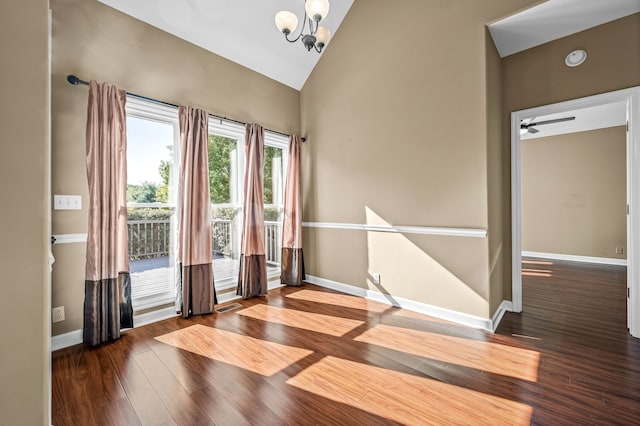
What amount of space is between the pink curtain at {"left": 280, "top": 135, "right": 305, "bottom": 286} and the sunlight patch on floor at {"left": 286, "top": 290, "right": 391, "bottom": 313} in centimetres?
39

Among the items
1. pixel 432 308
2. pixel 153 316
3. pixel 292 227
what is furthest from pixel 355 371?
pixel 292 227

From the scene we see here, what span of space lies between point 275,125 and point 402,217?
7.43 feet

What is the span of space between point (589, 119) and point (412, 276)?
494 cm

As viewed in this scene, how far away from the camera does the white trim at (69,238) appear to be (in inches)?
Result: 91.0

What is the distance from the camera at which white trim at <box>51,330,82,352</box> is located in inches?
89.7

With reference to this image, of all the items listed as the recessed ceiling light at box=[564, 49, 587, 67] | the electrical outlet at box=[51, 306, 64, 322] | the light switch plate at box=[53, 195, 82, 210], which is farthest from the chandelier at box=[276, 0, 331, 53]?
the electrical outlet at box=[51, 306, 64, 322]

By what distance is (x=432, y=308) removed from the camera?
2.94 m

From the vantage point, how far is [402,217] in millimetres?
3199

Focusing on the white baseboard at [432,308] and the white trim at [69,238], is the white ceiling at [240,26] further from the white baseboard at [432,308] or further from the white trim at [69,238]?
the white baseboard at [432,308]

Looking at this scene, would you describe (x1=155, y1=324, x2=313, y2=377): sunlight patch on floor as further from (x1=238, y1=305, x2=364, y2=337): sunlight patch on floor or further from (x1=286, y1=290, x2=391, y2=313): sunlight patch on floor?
(x1=286, y1=290, x2=391, y2=313): sunlight patch on floor

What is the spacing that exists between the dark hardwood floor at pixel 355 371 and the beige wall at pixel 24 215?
627 millimetres

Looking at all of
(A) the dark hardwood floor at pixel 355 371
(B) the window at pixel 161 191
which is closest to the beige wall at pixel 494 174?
(A) the dark hardwood floor at pixel 355 371

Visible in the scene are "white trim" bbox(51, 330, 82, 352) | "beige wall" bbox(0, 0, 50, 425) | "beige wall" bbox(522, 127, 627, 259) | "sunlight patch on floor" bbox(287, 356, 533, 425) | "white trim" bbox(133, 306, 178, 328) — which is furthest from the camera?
"beige wall" bbox(522, 127, 627, 259)

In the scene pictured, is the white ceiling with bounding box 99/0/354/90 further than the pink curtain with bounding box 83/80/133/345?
Yes
